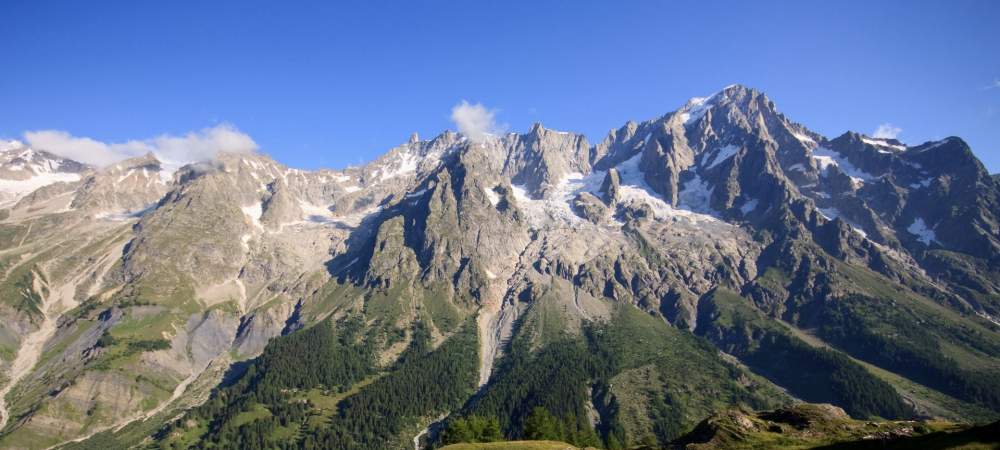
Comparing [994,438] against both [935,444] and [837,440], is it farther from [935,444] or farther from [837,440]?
[837,440]

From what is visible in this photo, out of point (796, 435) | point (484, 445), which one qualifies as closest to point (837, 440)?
point (796, 435)

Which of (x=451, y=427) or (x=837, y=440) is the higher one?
(x=451, y=427)

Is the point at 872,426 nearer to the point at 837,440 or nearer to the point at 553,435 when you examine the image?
the point at 837,440

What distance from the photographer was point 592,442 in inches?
5389

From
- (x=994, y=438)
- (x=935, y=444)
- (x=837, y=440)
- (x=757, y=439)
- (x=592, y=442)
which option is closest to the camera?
(x=994, y=438)

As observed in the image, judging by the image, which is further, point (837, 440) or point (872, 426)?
point (872, 426)

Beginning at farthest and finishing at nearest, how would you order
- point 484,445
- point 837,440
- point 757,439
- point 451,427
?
point 451,427 < point 484,445 < point 757,439 < point 837,440

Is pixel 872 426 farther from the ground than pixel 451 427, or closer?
closer

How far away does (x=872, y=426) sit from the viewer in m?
76.9

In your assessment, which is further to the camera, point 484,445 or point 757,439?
point 484,445

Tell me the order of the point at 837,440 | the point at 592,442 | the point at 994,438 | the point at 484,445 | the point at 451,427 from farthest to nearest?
the point at 592,442, the point at 451,427, the point at 484,445, the point at 837,440, the point at 994,438

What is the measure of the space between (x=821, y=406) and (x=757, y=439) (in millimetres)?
22627

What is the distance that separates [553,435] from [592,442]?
56.3 ft

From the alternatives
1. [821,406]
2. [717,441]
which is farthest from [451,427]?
[821,406]
